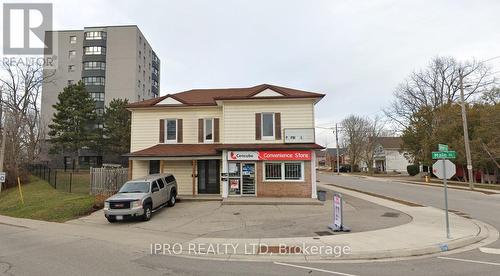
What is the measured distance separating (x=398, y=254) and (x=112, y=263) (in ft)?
23.1

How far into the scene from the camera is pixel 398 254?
8.99 m

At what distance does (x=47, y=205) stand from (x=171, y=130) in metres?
8.66

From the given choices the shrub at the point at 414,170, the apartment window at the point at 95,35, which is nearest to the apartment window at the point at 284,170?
the shrub at the point at 414,170

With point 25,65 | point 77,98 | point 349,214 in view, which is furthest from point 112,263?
point 77,98

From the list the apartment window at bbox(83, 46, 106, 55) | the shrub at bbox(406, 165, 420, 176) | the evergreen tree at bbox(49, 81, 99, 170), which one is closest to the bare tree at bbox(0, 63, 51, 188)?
the evergreen tree at bbox(49, 81, 99, 170)

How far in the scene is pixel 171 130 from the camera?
24.4 m

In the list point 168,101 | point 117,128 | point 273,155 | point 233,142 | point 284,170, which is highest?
point 117,128

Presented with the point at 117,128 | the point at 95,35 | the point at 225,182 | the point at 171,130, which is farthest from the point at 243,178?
the point at 95,35

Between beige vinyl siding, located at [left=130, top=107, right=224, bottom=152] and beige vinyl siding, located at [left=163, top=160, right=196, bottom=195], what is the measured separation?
159 cm

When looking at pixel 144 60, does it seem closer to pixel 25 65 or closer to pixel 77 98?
pixel 77 98

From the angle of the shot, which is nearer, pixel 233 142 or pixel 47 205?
pixel 47 205

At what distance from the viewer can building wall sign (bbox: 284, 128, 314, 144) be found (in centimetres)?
2145

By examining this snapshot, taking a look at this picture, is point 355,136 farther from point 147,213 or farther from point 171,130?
point 147,213

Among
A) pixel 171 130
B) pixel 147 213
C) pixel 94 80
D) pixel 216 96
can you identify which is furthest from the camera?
pixel 94 80
